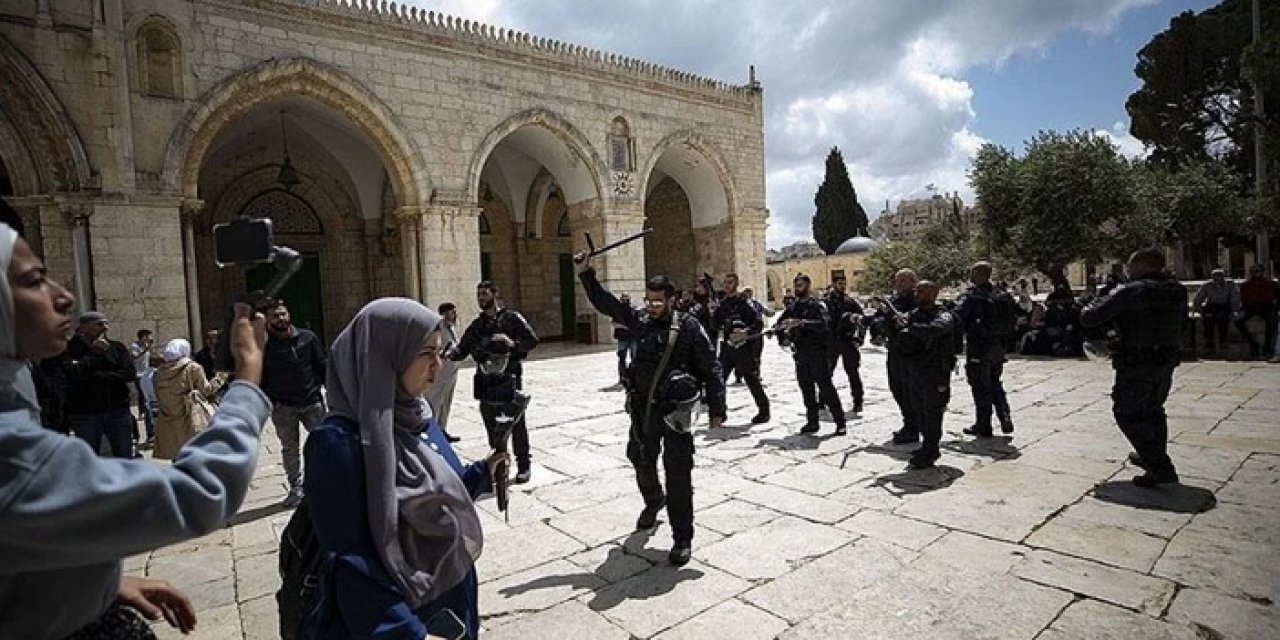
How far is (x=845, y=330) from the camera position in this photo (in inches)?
264

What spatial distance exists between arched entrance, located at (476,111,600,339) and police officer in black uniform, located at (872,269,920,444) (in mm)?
10361

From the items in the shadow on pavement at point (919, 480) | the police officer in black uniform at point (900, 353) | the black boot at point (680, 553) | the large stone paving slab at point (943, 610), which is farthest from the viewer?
the police officer in black uniform at point (900, 353)

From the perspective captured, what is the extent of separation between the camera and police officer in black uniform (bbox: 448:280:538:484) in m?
4.69

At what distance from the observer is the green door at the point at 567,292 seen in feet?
63.0

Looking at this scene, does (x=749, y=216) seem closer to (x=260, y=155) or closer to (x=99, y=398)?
(x=260, y=155)

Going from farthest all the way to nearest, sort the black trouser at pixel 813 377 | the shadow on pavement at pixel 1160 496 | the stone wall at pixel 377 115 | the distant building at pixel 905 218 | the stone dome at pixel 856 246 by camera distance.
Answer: the distant building at pixel 905 218 → the stone dome at pixel 856 246 → the stone wall at pixel 377 115 → the black trouser at pixel 813 377 → the shadow on pavement at pixel 1160 496

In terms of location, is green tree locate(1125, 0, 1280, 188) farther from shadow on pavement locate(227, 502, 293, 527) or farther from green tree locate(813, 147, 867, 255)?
shadow on pavement locate(227, 502, 293, 527)

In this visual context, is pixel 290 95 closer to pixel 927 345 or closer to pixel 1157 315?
pixel 927 345

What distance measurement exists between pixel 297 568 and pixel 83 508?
32.7 inches

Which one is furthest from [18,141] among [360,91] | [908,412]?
[908,412]

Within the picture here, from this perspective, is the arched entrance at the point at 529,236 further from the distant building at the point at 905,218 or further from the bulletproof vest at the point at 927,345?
the distant building at the point at 905,218

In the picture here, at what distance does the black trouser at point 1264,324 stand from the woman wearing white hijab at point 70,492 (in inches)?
545

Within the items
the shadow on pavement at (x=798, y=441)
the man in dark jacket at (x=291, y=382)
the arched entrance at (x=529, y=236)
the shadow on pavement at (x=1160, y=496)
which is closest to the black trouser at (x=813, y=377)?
the shadow on pavement at (x=798, y=441)

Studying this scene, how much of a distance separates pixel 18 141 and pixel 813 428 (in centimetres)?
1155
